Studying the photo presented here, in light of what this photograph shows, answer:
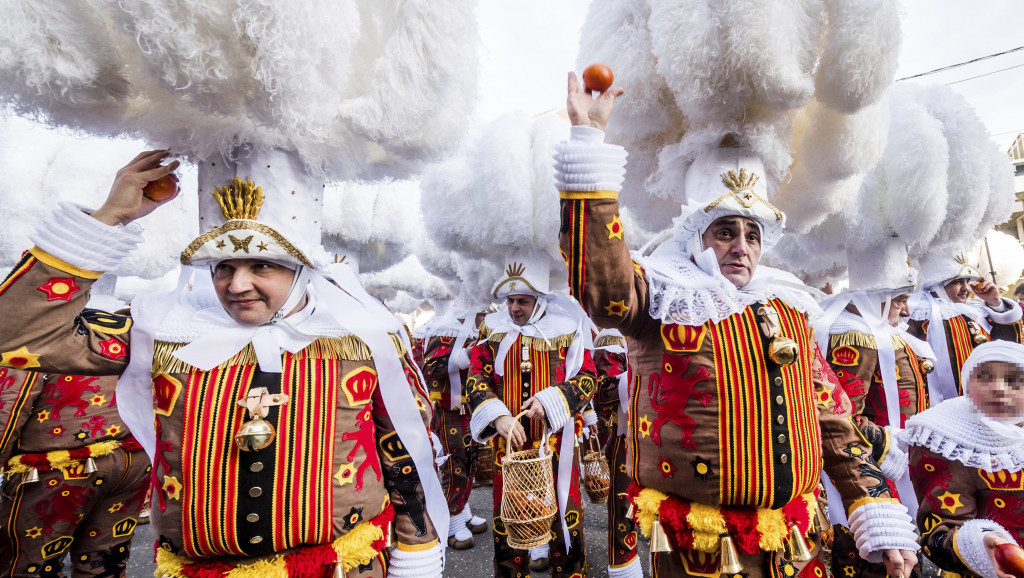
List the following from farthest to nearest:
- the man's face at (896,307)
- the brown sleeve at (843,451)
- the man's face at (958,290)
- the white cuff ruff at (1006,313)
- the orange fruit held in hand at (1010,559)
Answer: the man's face at (958,290) → the white cuff ruff at (1006,313) → the man's face at (896,307) → the brown sleeve at (843,451) → the orange fruit held in hand at (1010,559)

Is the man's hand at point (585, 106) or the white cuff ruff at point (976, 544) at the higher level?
the man's hand at point (585, 106)

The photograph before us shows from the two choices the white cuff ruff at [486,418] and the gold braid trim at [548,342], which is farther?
the gold braid trim at [548,342]

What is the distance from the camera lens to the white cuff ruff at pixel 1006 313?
4.28 meters

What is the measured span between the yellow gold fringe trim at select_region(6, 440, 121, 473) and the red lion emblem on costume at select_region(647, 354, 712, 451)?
2928 mm

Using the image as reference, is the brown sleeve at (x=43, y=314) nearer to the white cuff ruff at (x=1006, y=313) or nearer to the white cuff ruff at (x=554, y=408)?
the white cuff ruff at (x=554, y=408)

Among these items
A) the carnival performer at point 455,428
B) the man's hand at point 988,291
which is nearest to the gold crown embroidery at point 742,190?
the carnival performer at point 455,428

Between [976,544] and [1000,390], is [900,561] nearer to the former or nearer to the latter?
[976,544]

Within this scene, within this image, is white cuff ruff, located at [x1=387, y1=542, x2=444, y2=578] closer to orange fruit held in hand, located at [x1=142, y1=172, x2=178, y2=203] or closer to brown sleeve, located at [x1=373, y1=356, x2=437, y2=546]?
brown sleeve, located at [x1=373, y1=356, x2=437, y2=546]

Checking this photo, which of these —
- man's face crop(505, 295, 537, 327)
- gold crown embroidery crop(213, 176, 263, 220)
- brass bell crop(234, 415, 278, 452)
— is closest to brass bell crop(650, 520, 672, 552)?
brass bell crop(234, 415, 278, 452)

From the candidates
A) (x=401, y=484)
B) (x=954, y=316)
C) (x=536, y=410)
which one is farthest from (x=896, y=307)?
(x=401, y=484)

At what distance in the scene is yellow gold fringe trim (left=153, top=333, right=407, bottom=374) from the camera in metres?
1.63

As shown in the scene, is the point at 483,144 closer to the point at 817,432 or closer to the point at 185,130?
the point at 185,130

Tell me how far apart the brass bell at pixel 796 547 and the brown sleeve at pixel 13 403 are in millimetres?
3529

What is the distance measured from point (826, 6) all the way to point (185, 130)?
2323 mm
